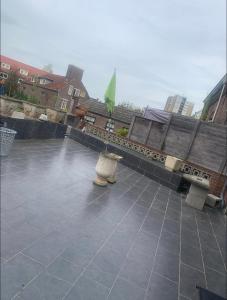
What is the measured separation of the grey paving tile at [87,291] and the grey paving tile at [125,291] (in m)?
0.12

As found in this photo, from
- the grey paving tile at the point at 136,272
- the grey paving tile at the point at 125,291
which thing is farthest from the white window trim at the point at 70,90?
the grey paving tile at the point at 125,291

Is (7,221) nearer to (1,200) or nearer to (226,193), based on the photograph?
(1,200)

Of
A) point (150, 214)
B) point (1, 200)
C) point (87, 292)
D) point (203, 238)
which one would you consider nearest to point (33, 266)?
point (87, 292)

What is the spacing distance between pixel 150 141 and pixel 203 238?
944cm

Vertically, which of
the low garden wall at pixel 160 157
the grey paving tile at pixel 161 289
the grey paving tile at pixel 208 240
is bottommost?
the grey paving tile at pixel 208 240

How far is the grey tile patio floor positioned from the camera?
11.5 ft

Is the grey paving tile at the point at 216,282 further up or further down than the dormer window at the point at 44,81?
further down

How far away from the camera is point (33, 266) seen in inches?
140

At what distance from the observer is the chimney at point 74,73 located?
49.2 m

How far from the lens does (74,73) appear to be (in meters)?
49.8

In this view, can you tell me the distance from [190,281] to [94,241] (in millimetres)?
1725

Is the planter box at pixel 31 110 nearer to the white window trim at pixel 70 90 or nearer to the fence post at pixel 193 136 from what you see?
the fence post at pixel 193 136

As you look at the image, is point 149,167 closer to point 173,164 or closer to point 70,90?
point 173,164

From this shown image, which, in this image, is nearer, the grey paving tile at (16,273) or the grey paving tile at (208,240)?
the grey paving tile at (16,273)
